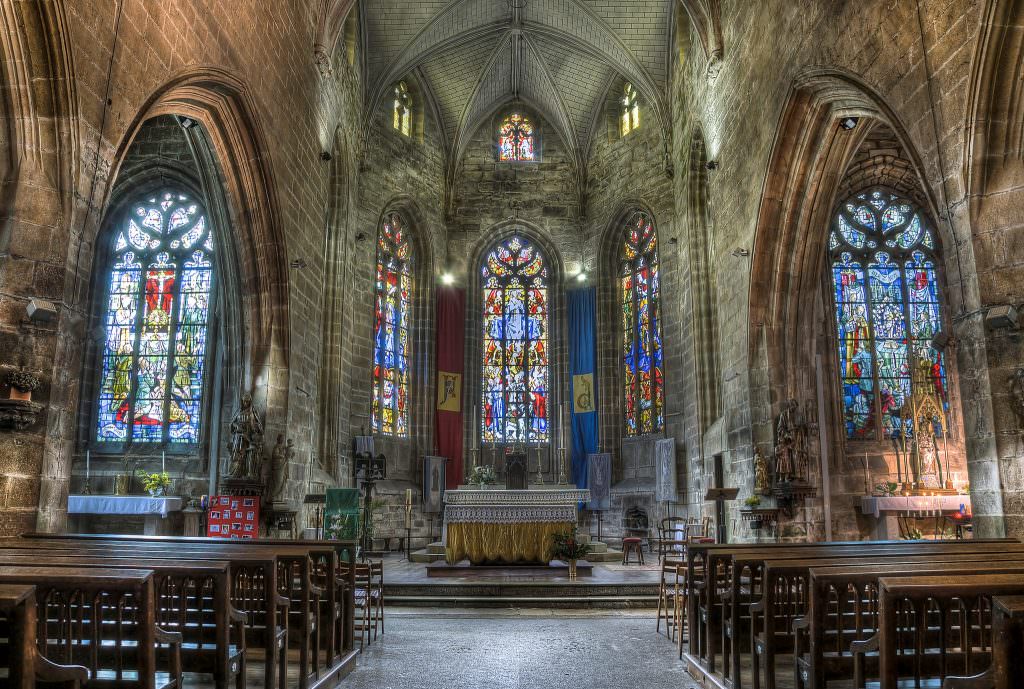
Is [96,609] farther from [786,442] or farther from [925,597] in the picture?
[786,442]

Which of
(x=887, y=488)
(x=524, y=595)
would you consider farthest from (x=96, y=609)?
(x=887, y=488)

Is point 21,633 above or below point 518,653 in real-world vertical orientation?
above

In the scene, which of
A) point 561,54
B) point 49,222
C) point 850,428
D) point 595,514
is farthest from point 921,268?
point 49,222

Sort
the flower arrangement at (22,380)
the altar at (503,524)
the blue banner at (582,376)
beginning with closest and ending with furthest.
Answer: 1. the flower arrangement at (22,380)
2. the altar at (503,524)
3. the blue banner at (582,376)

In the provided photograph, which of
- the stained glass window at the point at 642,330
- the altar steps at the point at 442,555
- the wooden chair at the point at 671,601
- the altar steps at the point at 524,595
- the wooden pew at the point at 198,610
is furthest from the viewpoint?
the stained glass window at the point at 642,330

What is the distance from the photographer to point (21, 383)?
5.73m

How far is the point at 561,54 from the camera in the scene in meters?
19.4

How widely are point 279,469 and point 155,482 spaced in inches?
88.8

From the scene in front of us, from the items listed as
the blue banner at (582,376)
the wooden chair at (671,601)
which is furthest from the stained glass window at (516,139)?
the wooden chair at (671,601)

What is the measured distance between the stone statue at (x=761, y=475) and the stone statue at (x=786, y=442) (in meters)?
0.29

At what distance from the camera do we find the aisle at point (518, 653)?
539 cm

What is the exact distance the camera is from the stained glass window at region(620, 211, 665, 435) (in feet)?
58.5

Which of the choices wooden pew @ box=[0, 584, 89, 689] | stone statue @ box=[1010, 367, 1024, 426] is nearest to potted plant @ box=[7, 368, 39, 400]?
wooden pew @ box=[0, 584, 89, 689]

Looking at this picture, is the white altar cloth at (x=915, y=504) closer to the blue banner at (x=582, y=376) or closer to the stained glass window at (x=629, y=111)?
the blue banner at (x=582, y=376)
